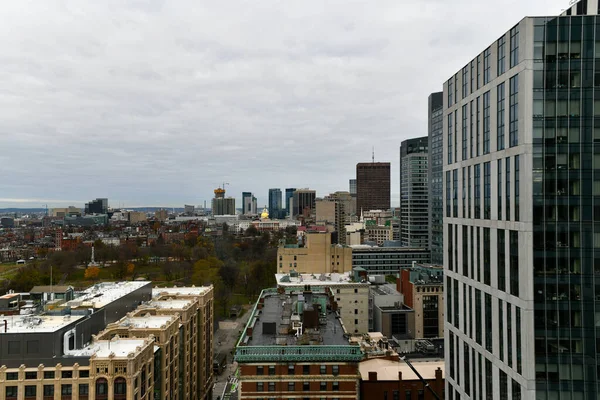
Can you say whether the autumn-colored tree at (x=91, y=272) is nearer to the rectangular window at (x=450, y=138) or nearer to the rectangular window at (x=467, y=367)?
the rectangular window at (x=450, y=138)

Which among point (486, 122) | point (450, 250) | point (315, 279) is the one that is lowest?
point (315, 279)

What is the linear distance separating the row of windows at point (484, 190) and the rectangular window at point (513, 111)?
1.69m

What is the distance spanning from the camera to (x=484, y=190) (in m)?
41.9

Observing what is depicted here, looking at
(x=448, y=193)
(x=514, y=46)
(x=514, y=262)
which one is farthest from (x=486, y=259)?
(x=514, y=46)

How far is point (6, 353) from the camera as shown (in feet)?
144

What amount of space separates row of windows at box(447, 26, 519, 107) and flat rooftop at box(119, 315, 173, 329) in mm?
45801

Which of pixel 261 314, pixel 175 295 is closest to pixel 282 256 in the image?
pixel 175 295

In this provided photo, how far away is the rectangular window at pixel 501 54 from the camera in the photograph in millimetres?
37719

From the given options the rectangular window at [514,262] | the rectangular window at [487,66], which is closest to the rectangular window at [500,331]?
the rectangular window at [514,262]

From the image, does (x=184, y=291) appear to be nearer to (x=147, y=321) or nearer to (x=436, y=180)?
(x=147, y=321)

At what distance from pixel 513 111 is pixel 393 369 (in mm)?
38170

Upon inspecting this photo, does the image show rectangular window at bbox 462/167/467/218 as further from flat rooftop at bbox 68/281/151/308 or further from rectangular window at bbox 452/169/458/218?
flat rooftop at bbox 68/281/151/308


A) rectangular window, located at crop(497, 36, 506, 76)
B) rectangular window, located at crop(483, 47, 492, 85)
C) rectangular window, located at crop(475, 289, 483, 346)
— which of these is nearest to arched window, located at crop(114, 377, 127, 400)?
rectangular window, located at crop(475, 289, 483, 346)

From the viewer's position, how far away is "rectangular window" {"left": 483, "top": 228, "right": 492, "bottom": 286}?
40.7 metres
